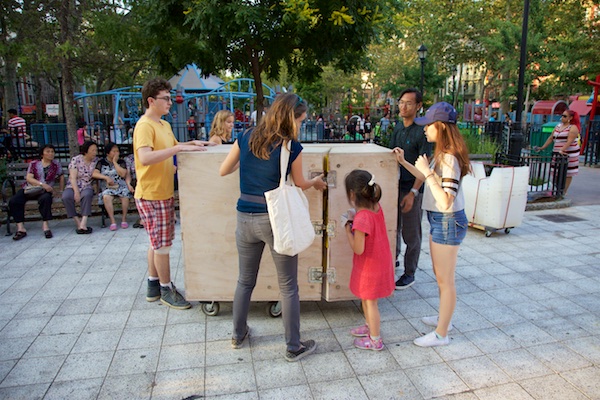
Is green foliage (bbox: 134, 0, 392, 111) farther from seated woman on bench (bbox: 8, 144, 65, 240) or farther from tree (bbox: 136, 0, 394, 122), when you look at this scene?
seated woman on bench (bbox: 8, 144, 65, 240)

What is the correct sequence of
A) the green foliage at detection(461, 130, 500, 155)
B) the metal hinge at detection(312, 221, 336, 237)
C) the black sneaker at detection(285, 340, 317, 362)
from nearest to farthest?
the black sneaker at detection(285, 340, 317, 362)
the metal hinge at detection(312, 221, 336, 237)
the green foliage at detection(461, 130, 500, 155)

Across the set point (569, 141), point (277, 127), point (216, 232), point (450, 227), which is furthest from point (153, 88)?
point (569, 141)

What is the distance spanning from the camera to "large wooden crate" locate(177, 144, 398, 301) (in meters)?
3.59

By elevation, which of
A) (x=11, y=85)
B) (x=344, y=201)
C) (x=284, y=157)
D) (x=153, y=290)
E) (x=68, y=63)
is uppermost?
(x=11, y=85)

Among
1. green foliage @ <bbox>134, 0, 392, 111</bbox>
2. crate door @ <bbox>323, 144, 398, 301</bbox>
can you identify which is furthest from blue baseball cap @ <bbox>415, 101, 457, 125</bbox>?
green foliage @ <bbox>134, 0, 392, 111</bbox>

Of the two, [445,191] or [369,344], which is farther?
[369,344]

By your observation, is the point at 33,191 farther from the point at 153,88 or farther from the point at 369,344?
the point at 369,344

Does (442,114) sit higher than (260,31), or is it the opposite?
(260,31)

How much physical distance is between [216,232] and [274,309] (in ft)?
2.82

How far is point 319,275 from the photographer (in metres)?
3.79

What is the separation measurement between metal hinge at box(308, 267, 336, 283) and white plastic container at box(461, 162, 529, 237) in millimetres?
3453

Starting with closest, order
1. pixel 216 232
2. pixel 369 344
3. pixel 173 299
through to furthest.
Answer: pixel 369 344
pixel 216 232
pixel 173 299

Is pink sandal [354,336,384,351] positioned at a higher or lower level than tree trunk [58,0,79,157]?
lower

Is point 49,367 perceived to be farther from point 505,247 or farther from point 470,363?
point 505,247
